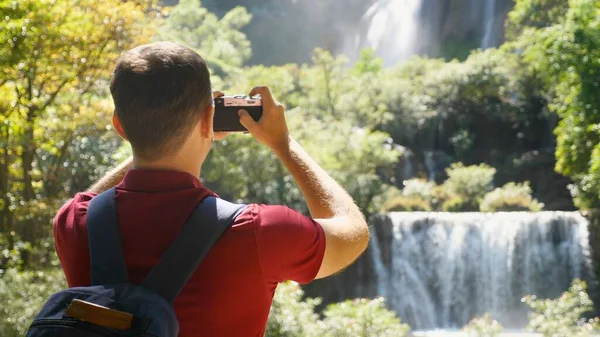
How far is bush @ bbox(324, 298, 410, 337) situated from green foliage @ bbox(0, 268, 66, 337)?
272 cm

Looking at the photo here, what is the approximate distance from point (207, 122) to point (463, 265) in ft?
58.1

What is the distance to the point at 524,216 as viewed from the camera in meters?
18.5

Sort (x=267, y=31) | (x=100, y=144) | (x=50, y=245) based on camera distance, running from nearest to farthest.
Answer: (x=50, y=245), (x=100, y=144), (x=267, y=31)

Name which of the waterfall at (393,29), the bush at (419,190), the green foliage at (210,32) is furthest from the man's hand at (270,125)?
the waterfall at (393,29)

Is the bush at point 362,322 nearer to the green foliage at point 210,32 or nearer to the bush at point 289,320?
the bush at point 289,320

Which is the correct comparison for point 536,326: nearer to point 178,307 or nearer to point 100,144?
point 178,307

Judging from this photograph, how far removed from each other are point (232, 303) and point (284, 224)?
18cm

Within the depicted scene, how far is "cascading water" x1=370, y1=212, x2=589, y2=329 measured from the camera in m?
18.2

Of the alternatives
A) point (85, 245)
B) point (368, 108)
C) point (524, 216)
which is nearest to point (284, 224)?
point (85, 245)

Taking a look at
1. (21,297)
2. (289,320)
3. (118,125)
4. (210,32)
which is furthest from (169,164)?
(210,32)

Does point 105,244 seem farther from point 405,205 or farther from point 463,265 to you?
point 405,205

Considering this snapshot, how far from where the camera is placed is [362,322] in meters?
7.94

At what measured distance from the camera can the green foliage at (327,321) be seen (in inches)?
289

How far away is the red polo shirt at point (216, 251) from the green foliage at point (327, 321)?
5931 millimetres
